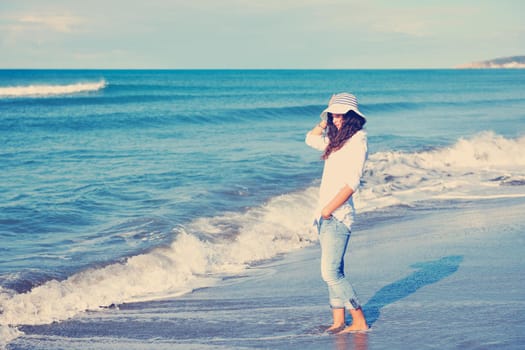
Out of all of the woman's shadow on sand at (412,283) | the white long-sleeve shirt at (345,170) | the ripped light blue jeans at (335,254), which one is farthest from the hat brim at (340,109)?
the woman's shadow on sand at (412,283)

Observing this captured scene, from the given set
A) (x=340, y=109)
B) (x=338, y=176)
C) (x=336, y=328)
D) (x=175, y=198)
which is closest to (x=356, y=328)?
(x=336, y=328)

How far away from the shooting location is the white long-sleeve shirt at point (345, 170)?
496 centimetres

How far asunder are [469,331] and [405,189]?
8.46m

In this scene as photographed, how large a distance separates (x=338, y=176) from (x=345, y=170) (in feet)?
0.23

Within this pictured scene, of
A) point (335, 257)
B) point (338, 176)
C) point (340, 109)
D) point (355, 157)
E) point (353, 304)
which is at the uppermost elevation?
point (340, 109)

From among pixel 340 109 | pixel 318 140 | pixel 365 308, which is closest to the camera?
pixel 340 109

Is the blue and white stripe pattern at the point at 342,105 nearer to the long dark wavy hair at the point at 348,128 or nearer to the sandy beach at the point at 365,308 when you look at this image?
the long dark wavy hair at the point at 348,128

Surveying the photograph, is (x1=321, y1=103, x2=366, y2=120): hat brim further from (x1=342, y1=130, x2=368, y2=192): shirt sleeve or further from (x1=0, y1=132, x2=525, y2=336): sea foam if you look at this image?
(x1=0, y1=132, x2=525, y2=336): sea foam

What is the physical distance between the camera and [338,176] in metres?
5.00

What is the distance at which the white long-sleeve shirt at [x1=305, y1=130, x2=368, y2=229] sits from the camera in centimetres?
496

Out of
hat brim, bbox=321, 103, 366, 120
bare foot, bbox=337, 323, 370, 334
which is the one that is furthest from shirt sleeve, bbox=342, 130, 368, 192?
bare foot, bbox=337, 323, 370, 334

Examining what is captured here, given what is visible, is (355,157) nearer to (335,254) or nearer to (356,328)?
(335,254)

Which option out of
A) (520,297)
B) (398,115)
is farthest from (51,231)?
(398,115)

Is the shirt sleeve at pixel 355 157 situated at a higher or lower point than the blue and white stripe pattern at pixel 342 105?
lower
